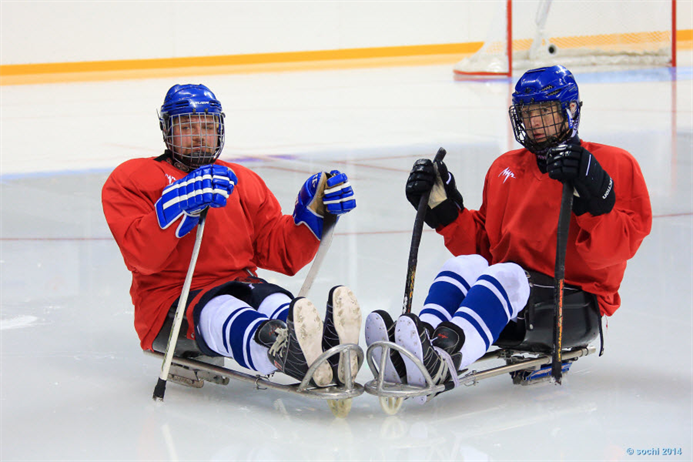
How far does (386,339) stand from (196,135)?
0.75 metres

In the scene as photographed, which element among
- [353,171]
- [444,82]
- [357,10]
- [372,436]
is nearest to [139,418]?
[372,436]

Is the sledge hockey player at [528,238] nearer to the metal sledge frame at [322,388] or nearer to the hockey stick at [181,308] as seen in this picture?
the metal sledge frame at [322,388]

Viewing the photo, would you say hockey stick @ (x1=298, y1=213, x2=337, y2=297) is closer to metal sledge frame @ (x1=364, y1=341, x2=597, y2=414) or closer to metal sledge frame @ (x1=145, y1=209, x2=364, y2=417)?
metal sledge frame @ (x1=145, y1=209, x2=364, y2=417)

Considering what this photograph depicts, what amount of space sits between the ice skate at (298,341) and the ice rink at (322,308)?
138 mm

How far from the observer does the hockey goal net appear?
1208cm

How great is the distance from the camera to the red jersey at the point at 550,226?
7.80 feet

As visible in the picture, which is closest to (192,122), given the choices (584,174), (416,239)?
(416,239)

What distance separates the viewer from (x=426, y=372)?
2.20 m

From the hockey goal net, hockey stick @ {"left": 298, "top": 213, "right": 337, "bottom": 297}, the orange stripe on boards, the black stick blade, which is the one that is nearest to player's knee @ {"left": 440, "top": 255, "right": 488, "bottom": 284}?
hockey stick @ {"left": 298, "top": 213, "right": 337, "bottom": 297}

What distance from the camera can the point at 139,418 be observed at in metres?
2.39

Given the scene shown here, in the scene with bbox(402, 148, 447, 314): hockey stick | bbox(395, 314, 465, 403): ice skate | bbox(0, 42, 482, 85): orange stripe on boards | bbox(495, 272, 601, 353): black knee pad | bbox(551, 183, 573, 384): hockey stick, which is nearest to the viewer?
bbox(395, 314, 465, 403): ice skate

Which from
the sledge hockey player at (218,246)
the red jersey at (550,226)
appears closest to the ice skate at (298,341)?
the sledge hockey player at (218,246)

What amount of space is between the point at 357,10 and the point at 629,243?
515 inches

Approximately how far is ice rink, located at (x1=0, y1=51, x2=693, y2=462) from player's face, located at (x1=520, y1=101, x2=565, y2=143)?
0.65 metres
